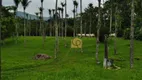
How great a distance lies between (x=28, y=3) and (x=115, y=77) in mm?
72623

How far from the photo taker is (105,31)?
9031 centimetres

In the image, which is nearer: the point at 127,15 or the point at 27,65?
the point at 27,65

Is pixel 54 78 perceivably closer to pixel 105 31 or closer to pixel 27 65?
pixel 27 65

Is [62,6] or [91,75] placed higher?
[62,6]

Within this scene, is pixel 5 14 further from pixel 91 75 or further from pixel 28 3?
pixel 91 75

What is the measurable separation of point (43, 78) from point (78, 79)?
3217mm

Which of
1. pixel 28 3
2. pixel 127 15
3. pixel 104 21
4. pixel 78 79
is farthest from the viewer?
pixel 104 21

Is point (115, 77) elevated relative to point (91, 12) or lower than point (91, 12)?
lower

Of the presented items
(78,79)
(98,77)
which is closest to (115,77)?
(98,77)

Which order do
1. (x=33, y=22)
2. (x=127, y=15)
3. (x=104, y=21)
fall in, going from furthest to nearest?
(x=33, y=22)
(x=104, y=21)
(x=127, y=15)

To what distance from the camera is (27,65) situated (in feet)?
155

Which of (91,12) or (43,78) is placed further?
(91,12)

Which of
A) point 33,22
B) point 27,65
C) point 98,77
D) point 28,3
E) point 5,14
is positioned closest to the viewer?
point 98,77

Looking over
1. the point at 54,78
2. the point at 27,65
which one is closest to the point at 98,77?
the point at 54,78
